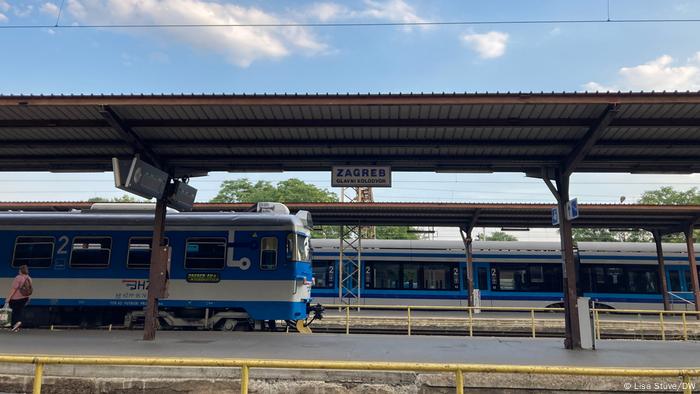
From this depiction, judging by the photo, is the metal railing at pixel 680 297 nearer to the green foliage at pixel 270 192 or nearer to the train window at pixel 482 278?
the train window at pixel 482 278

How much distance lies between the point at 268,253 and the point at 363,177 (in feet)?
12.3

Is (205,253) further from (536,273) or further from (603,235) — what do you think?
(603,235)

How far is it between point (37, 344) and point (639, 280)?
69.7 ft

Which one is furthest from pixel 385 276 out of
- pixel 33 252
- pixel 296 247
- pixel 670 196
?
pixel 670 196

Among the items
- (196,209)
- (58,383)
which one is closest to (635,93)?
(58,383)

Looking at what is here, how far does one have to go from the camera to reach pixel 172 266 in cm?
1219

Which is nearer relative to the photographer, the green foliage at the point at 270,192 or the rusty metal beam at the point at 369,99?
the rusty metal beam at the point at 369,99

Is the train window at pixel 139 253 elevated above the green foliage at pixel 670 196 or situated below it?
below

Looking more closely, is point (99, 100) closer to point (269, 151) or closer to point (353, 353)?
point (269, 151)

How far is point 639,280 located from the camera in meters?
19.7

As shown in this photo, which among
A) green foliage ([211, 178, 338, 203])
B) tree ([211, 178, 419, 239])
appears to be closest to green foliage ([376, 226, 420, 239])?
tree ([211, 178, 419, 239])

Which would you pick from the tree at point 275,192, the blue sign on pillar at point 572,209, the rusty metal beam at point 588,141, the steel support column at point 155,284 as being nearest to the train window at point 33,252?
the steel support column at point 155,284

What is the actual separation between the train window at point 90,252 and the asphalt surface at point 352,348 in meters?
2.00

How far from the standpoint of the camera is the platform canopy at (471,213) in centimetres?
1678
